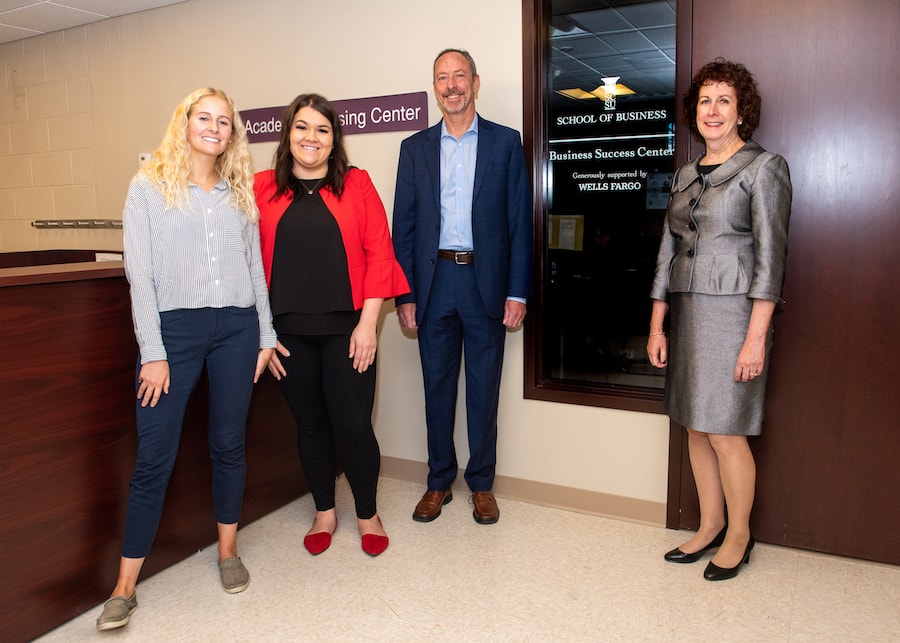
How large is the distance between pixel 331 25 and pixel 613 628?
9.45 ft

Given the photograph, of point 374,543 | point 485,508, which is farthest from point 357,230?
point 485,508

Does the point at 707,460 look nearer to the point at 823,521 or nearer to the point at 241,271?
the point at 823,521

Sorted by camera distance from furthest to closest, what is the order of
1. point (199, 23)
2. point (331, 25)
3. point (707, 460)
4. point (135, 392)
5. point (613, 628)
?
point (199, 23) < point (331, 25) < point (707, 460) < point (135, 392) < point (613, 628)

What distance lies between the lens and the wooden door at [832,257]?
7.88ft

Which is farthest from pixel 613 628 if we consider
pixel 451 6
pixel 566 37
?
pixel 451 6

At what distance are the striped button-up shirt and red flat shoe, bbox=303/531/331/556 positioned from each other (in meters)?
0.97

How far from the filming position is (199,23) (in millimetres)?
3826

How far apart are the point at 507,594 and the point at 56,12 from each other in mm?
3997

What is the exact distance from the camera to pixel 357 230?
247 centimetres

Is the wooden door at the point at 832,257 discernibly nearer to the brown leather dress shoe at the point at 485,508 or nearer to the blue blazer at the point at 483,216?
the blue blazer at the point at 483,216

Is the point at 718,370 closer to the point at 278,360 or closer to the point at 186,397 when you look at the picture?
the point at 278,360

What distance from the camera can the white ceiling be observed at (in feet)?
12.7

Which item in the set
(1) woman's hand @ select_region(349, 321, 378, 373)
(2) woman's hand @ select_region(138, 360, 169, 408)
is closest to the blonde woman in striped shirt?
(2) woman's hand @ select_region(138, 360, 169, 408)

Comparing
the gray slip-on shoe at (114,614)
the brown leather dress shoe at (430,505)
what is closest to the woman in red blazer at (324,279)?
the brown leather dress shoe at (430,505)
